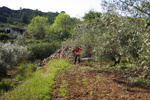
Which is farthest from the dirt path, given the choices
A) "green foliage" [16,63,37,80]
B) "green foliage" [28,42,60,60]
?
"green foliage" [28,42,60,60]

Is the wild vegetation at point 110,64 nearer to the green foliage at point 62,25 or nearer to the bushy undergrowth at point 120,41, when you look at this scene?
the bushy undergrowth at point 120,41

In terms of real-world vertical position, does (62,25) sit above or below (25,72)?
above

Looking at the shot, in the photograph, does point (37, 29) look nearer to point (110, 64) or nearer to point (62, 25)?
point (62, 25)

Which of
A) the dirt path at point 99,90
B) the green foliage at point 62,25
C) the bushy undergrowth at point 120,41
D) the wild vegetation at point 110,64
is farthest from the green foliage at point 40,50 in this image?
the green foliage at point 62,25

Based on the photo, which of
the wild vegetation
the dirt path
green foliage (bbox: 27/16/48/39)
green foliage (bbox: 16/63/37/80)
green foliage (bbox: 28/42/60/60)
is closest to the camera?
the wild vegetation

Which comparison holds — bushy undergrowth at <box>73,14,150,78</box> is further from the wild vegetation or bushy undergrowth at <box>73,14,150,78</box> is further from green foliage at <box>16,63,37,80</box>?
green foliage at <box>16,63,37,80</box>

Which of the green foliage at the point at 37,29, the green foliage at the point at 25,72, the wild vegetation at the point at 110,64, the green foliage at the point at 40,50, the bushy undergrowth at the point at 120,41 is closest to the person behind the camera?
the wild vegetation at the point at 110,64

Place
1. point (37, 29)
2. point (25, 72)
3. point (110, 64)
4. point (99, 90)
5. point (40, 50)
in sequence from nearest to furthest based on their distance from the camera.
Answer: point (99, 90)
point (110, 64)
point (25, 72)
point (40, 50)
point (37, 29)

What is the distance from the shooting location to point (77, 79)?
300 inches

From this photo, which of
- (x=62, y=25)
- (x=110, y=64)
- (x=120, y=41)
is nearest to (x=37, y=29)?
(x=62, y=25)

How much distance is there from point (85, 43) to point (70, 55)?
12.5 feet

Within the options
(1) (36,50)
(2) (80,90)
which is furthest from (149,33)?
(1) (36,50)

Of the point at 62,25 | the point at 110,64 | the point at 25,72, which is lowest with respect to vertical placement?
the point at 25,72

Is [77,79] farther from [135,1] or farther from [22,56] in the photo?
[22,56]
